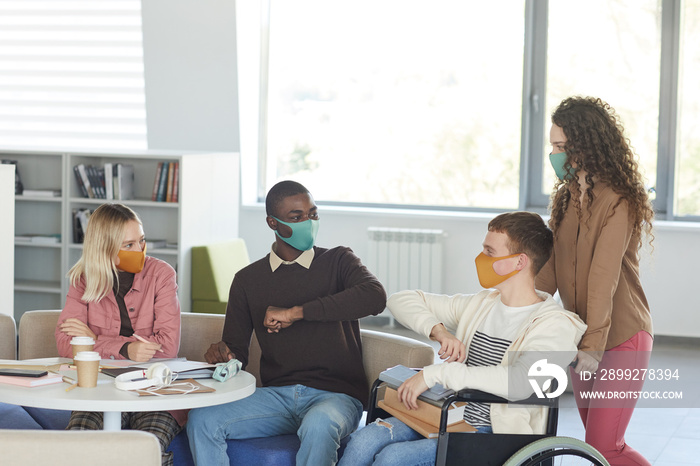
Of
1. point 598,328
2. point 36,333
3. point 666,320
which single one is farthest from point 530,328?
point 666,320

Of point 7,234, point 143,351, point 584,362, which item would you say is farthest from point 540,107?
point 143,351

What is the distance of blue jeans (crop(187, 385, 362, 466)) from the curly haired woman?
0.73 m

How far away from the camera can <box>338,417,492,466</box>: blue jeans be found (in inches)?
95.2

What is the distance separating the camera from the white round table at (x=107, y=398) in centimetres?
230

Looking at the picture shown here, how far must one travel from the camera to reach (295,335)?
2947 millimetres

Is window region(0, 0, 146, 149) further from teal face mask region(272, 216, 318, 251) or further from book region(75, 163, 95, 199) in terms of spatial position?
teal face mask region(272, 216, 318, 251)

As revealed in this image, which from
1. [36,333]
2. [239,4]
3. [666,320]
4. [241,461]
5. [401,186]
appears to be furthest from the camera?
[401,186]

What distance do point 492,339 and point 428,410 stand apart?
291mm

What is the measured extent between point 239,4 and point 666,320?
13.0 ft

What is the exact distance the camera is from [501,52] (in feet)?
22.5

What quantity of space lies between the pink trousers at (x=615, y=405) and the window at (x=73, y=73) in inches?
219

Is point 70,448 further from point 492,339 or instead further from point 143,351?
point 492,339

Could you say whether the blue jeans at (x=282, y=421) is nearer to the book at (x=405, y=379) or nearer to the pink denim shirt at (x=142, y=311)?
the book at (x=405, y=379)

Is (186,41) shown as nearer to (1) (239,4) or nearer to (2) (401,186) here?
(1) (239,4)
